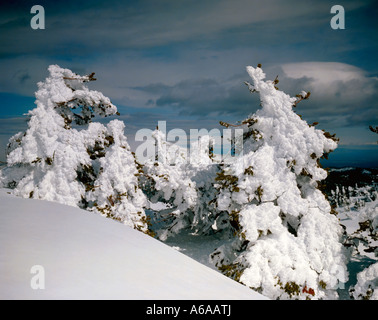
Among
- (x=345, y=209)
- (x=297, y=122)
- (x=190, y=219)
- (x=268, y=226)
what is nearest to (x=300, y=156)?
(x=297, y=122)

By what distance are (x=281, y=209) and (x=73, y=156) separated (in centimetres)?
739

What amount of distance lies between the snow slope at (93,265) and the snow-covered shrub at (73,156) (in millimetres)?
6830

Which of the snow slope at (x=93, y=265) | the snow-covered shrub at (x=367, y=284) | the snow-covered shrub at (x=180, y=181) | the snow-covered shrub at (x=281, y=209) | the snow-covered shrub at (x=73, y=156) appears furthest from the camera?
the snow-covered shrub at (x=180, y=181)

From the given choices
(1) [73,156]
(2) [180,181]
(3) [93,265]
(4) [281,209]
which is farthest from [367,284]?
(1) [73,156]

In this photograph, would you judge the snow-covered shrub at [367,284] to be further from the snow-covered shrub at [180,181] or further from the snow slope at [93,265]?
the snow-covered shrub at [180,181]

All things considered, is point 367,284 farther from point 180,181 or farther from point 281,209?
point 180,181

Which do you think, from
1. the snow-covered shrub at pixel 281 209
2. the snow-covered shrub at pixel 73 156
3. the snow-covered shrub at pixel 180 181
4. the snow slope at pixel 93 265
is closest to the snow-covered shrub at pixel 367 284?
the snow-covered shrub at pixel 281 209

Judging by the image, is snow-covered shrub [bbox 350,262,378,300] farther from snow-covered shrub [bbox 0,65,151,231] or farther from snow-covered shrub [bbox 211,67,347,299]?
snow-covered shrub [bbox 0,65,151,231]

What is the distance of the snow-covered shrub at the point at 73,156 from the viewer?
1067 centimetres

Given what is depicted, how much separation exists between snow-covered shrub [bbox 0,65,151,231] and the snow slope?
22.4 ft

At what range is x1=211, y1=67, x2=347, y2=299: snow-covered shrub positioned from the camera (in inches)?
318

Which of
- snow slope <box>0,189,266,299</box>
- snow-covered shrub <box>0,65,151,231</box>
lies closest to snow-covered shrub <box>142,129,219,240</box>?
snow-covered shrub <box>0,65,151,231</box>

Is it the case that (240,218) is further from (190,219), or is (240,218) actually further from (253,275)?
(190,219)
